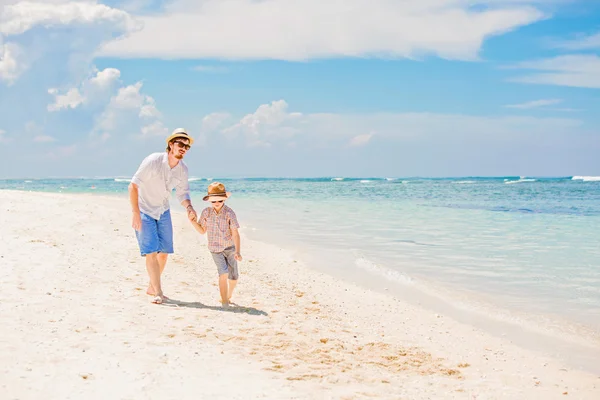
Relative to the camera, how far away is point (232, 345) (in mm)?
5281

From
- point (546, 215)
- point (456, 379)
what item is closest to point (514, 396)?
point (456, 379)

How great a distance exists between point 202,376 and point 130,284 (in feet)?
11.6

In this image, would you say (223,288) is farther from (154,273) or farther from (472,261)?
(472,261)

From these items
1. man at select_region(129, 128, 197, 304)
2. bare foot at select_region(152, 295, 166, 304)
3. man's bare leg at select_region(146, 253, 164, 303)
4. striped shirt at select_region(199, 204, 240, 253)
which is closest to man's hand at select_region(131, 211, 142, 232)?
man at select_region(129, 128, 197, 304)

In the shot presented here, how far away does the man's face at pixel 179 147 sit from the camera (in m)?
6.54

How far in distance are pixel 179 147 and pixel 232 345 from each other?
2.46m

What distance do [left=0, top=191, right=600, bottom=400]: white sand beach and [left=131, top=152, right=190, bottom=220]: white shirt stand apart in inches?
44.1

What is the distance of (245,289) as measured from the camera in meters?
8.29

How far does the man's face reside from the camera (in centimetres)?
654

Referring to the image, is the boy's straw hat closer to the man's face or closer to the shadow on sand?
the man's face

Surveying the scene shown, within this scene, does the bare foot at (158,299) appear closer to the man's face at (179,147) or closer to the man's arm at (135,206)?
the man's arm at (135,206)

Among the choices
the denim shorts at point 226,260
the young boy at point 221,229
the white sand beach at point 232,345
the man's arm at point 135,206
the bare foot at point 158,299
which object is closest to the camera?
the white sand beach at point 232,345

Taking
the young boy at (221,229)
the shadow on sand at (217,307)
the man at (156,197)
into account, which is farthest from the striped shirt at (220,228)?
the shadow on sand at (217,307)

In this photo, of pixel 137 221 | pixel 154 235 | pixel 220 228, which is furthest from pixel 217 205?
pixel 137 221
